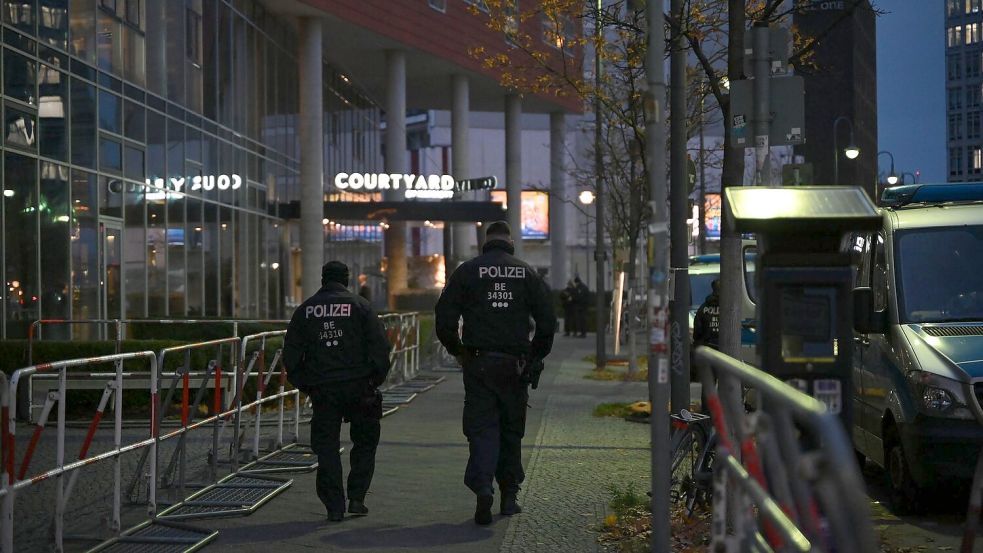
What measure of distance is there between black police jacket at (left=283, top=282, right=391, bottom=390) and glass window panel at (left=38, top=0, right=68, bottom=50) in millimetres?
13802

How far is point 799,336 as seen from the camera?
564 cm

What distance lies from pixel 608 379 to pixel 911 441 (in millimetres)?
15518

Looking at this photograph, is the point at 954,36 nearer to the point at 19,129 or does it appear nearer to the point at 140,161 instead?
the point at 140,161

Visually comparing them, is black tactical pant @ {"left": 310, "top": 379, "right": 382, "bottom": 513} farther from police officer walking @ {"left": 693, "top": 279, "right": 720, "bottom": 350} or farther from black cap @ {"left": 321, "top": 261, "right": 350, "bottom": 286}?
police officer walking @ {"left": 693, "top": 279, "right": 720, "bottom": 350}

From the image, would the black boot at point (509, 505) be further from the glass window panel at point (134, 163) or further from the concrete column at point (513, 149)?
the concrete column at point (513, 149)

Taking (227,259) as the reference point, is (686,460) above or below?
below

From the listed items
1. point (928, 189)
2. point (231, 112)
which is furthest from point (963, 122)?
point (928, 189)

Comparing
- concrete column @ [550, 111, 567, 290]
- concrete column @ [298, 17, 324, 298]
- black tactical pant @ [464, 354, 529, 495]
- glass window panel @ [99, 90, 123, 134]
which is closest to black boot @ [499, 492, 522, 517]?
black tactical pant @ [464, 354, 529, 495]

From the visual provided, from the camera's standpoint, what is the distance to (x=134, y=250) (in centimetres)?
2583

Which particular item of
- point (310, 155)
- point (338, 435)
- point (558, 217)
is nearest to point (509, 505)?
point (338, 435)

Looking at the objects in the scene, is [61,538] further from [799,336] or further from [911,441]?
[911,441]

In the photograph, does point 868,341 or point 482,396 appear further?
point 868,341

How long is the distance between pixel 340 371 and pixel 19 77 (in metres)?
13.1

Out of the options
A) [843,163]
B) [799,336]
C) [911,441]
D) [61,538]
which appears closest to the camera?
[799,336]
